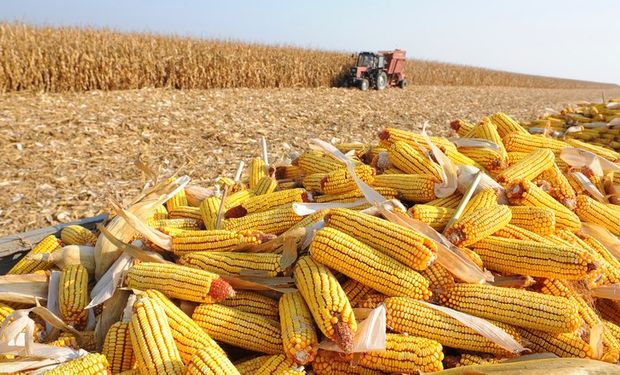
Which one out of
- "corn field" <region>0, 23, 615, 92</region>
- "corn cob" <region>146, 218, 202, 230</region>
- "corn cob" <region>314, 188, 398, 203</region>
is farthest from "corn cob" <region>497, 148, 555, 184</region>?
"corn field" <region>0, 23, 615, 92</region>

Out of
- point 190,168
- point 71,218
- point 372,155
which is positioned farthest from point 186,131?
point 372,155

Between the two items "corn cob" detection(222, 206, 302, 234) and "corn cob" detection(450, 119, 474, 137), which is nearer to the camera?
"corn cob" detection(222, 206, 302, 234)

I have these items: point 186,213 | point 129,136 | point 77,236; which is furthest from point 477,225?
point 129,136

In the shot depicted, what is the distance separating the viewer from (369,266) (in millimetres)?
2178

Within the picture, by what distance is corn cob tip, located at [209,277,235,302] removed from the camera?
2.20m

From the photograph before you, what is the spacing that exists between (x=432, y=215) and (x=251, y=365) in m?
1.27

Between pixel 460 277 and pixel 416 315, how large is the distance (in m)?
0.35

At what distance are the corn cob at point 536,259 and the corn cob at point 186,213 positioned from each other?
6.07 ft

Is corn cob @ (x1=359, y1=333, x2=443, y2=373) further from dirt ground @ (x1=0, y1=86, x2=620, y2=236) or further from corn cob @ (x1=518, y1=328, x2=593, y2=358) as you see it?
dirt ground @ (x1=0, y1=86, x2=620, y2=236)

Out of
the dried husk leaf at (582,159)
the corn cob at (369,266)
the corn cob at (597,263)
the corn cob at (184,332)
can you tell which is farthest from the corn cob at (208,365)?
the dried husk leaf at (582,159)

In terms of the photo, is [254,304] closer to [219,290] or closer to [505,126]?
[219,290]

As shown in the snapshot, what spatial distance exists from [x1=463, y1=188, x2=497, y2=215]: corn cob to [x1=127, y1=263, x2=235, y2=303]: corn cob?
144 centimetres

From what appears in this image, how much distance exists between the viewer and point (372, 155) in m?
3.91

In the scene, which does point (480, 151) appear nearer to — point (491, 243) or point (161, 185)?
point (491, 243)
